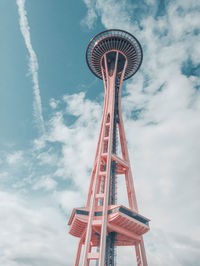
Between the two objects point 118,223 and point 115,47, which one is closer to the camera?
point 118,223

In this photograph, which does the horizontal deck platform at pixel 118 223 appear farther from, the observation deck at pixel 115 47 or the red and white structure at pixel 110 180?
the observation deck at pixel 115 47

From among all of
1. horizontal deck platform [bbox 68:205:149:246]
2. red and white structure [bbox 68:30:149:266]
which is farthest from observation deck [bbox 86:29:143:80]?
horizontal deck platform [bbox 68:205:149:246]

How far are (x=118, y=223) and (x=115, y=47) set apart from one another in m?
43.4

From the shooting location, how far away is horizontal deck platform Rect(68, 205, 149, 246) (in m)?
36.4

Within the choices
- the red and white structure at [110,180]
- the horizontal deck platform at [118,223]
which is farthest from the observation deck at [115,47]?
the horizontal deck platform at [118,223]

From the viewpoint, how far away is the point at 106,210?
3647 centimetres

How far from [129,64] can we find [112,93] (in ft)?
41.1

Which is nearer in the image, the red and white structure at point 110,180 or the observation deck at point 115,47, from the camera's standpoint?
the red and white structure at point 110,180

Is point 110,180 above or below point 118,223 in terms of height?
above

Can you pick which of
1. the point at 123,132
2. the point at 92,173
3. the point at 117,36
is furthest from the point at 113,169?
the point at 117,36

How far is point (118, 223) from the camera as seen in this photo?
36.8 meters

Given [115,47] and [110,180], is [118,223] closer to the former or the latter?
[110,180]

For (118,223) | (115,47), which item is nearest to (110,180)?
(118,223)

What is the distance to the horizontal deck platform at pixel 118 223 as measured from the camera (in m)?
36.4
